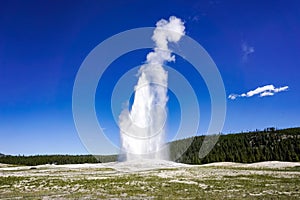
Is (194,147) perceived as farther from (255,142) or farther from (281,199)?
(281,199)

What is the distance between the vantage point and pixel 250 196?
2141 cm

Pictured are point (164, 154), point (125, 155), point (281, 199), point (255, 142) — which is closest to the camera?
point (281, 199)

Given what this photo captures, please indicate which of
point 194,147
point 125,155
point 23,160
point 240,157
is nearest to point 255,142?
point 194,147

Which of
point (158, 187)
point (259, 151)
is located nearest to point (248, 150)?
point (259, 151)

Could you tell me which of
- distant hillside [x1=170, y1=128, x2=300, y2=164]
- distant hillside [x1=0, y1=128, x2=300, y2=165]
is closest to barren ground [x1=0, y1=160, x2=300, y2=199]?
distant hillside [x1=170, y1=128, x2=300, y2=164]

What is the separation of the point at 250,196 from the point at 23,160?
19474cm

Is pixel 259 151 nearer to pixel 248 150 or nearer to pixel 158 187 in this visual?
pixel 248 150

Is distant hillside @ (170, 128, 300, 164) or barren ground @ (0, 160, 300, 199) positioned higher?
distant hillside @ (170, 128, 300, 164)

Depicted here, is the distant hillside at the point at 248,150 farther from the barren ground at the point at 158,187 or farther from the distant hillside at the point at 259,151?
the barren ground at the point at 158,187

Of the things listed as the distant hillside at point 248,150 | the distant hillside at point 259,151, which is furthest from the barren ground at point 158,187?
the distant hillside at point 248,150

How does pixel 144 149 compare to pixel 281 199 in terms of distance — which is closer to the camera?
pixel 281 199

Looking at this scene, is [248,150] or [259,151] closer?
[259,151]

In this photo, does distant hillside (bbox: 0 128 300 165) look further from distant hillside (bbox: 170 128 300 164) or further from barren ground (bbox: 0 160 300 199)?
barren ground (bbox: 0 160 300 199)

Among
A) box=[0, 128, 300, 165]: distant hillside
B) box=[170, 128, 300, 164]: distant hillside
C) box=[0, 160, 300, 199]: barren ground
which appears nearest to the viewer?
box=[0, 160, 300, 199]: barren ground
